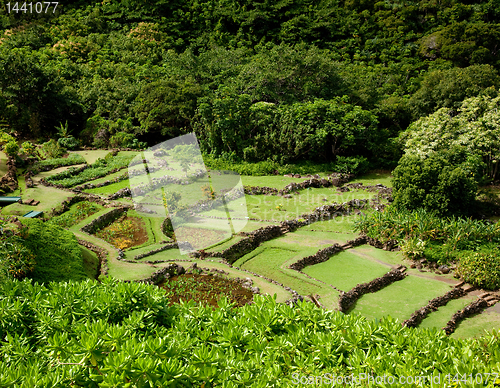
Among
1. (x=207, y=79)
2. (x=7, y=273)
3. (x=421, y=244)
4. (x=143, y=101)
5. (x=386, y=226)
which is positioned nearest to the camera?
(x=7, y=273)

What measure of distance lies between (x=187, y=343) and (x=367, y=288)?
9.35m

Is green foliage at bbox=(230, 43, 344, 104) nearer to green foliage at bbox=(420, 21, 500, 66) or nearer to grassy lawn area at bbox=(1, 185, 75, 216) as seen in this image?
green foliage at bbox=(420, 21, 500, 66)

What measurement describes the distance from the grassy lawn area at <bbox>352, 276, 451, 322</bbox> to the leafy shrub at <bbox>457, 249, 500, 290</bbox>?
0.92m

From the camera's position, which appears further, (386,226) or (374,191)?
(374,191)

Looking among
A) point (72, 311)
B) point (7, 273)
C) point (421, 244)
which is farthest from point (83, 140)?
point (72, 311)

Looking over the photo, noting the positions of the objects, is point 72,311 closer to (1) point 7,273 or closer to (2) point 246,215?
(1) point 7,273

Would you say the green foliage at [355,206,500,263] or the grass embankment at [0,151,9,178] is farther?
the grass embankment at [0,151,9,178]

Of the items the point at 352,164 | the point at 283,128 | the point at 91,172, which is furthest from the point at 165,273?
the point at 352,164

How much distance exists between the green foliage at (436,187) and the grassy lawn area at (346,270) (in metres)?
4.32

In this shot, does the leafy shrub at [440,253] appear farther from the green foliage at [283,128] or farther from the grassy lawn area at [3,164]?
the grassy lawn area at [3,164]

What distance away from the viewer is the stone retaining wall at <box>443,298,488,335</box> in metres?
11.4

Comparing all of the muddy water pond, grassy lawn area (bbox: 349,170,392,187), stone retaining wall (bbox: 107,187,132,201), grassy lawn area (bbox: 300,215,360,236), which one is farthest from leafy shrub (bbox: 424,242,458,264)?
stone retaining wall (bbox: 107,187,132,201)

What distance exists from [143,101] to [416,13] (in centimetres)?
3287

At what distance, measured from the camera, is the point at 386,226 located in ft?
54.7
